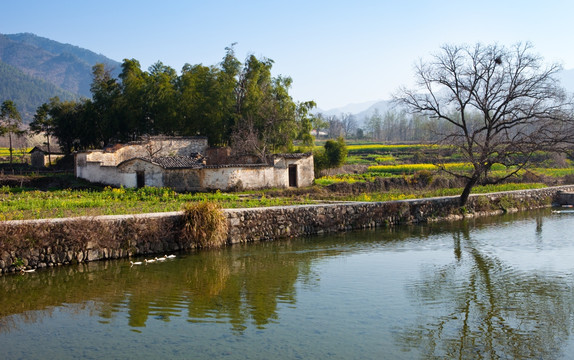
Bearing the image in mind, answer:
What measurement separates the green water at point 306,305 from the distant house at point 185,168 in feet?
37.2

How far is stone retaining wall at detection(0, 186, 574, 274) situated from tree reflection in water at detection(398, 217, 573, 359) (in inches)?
278

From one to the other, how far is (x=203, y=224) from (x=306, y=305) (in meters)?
7.09

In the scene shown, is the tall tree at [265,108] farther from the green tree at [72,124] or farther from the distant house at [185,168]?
the green tree at [72,124]

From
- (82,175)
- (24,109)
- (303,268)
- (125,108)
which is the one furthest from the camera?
(24,109)

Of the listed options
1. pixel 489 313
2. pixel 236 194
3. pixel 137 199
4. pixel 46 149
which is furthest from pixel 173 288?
pixel 46 149

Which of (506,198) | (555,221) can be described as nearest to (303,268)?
(555,221)

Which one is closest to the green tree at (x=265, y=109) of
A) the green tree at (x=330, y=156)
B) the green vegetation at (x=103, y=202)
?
the green tree at (x=330, y=156)

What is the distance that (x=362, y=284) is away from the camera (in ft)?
44.0

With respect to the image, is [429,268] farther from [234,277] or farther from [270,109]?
[270,109]

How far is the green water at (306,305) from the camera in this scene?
934 cm

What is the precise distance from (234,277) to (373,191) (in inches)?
770

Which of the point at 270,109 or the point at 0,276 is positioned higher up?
the point at 270,109

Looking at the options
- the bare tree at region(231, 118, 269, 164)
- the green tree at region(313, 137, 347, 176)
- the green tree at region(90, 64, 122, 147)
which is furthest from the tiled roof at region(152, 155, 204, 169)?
the green tree at region(90, 64, 122, 147)

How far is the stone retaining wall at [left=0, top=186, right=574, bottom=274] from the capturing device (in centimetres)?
1488
